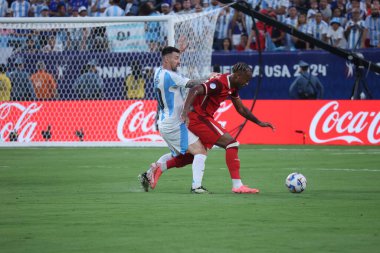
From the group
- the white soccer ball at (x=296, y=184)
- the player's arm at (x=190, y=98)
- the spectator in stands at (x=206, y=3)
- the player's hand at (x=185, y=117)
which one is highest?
the player's arm at (x=190, y=98)

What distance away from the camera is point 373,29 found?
27891 millimetres

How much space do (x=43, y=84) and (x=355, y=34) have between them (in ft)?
29.4

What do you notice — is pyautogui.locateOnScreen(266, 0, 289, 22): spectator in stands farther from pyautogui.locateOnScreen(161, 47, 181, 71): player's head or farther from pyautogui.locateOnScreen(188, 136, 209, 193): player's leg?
pyautogui.locateOnScreen(188, 136, 209, 193): player's leg

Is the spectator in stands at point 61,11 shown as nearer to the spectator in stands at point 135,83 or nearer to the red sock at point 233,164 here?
the spectator in stands at point 135,83

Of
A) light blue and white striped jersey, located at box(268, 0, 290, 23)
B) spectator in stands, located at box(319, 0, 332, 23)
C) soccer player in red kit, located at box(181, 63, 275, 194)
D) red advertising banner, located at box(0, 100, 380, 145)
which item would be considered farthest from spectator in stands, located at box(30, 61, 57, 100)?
soccer player in red kit, located at box(181, 63, 275, 194)

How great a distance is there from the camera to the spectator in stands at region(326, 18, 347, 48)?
92.4 feet

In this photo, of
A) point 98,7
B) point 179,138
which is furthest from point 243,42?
point 179,138

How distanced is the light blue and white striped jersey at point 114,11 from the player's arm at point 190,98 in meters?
17.2

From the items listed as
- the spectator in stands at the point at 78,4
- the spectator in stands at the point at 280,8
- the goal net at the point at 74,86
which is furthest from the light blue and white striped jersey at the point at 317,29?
the spectator in stands at the point at 78,4

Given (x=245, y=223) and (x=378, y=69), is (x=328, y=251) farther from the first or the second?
(x=378, y=69)

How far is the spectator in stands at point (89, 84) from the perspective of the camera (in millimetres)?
25781

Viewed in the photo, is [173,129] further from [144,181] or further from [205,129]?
[144,181]

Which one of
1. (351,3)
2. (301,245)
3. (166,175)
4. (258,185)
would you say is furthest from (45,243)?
(351,3)

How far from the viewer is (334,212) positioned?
11078 mm
